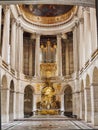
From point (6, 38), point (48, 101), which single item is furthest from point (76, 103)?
point (6, 38)

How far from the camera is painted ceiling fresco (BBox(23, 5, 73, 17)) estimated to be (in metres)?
34.2

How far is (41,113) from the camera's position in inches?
1252

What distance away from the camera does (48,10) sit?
35.2m

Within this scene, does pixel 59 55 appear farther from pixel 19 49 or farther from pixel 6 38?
pixel 6 38

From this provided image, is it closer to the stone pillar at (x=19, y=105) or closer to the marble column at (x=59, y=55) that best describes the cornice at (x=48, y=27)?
the marble column at (x=59, y=55)

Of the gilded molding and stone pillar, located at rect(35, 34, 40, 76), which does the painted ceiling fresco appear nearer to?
the gilded molding

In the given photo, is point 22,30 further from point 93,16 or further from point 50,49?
point 93,16

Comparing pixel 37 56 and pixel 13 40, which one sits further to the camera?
pixel 37 56

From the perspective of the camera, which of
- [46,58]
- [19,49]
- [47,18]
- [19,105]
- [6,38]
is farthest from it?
[47,18]

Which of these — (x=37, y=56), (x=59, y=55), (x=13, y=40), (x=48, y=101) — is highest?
(x=13, y=40)

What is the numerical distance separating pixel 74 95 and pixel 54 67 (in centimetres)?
495

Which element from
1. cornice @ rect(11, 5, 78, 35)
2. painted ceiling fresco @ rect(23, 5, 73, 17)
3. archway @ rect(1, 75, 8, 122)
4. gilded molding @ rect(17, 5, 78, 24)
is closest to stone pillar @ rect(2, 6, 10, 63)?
archway @ rect(1, 75, 8, 122)

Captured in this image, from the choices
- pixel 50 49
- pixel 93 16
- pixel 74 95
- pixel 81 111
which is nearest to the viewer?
pixel 93 16

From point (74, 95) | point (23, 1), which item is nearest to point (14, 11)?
point (74, 95)
